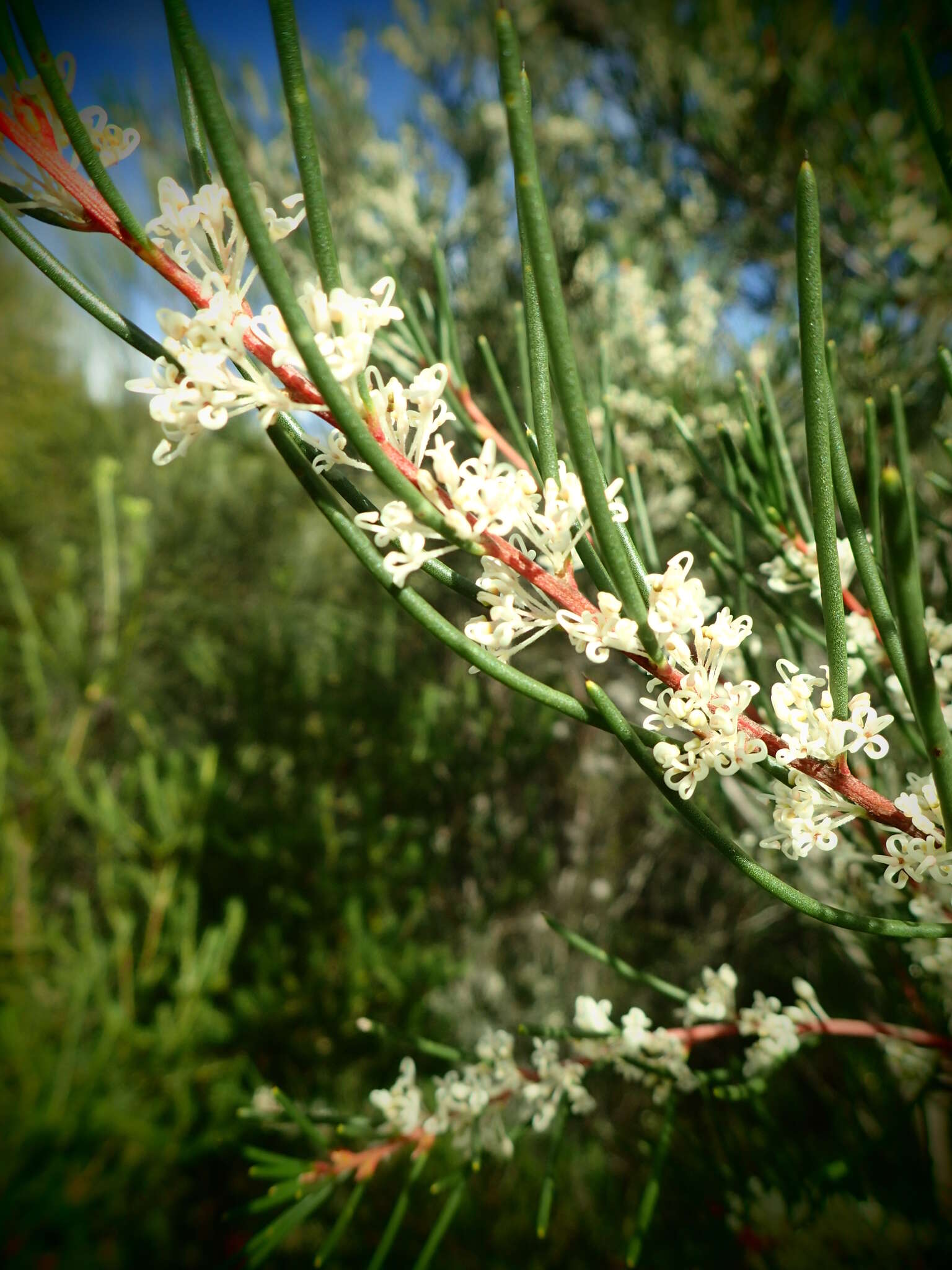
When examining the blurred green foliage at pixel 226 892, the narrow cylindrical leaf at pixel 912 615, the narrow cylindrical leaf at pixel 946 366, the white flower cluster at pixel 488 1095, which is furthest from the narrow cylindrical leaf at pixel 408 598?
the blurred green foliage at pixel 226 892

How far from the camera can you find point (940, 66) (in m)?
1.01

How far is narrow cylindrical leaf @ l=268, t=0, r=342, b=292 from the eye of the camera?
0.19m

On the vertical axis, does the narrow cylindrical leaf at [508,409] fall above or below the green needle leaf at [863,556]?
above

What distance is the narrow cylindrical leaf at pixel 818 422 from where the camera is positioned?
0.69ft

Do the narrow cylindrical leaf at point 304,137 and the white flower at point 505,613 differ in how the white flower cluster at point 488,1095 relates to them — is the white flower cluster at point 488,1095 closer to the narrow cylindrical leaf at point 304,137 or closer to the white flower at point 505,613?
Result: the white flower at point 505,613

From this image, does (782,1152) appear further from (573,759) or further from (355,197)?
(355,197)

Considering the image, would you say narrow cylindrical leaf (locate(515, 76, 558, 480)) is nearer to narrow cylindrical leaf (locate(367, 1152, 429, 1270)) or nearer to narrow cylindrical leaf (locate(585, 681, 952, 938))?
narrow cylindrical leaf (locate(585, 681, 952, 938))

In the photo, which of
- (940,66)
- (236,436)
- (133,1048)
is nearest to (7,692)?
(236,436)

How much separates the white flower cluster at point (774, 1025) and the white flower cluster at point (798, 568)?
0.26 meters

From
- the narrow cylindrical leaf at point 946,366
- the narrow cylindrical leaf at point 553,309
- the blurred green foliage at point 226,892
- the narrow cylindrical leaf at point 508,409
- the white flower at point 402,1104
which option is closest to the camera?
the narrow cylindrical leaf at point 553,309

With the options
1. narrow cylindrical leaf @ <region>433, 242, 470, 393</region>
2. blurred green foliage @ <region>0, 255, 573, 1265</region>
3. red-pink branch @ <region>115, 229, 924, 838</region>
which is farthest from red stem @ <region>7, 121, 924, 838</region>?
blurred green foliage @ <region>0, 255, 573, 1265</region>

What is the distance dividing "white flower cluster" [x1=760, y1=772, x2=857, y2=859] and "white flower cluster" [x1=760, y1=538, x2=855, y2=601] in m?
0.20

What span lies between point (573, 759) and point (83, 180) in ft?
5.48

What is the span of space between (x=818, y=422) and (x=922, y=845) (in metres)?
0.16
